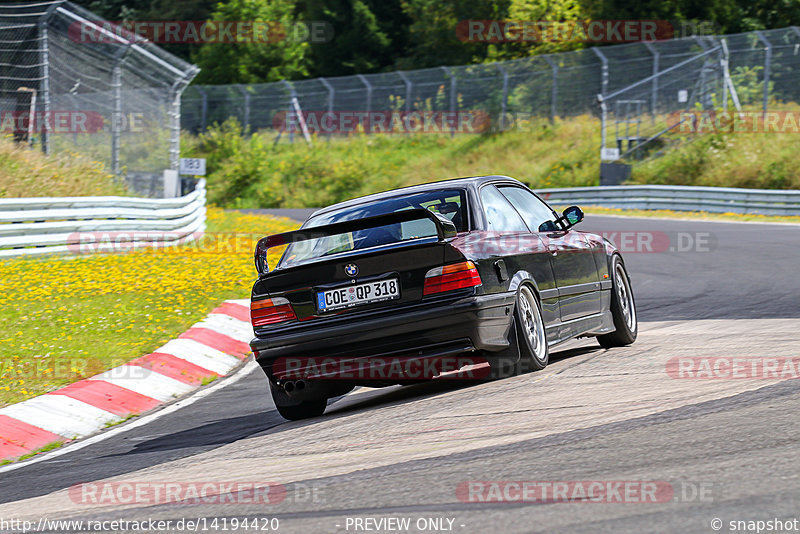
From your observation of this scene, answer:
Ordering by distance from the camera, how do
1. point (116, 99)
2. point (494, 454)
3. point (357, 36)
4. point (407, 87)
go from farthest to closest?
point (357, 36) → point (407, 87) → point (116, 99) → point (494, 454)

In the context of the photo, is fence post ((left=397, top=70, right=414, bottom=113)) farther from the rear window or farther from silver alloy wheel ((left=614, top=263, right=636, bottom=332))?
the rear window

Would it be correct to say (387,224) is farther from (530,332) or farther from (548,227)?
(548,227)

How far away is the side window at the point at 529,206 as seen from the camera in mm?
8109

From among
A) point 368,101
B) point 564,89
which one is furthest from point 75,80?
point 368,101

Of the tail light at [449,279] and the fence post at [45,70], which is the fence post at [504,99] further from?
the tail light at [449,279]

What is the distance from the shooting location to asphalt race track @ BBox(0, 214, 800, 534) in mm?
3902

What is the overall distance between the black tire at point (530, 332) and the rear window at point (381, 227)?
25.3 inches

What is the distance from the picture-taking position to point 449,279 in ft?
21.8

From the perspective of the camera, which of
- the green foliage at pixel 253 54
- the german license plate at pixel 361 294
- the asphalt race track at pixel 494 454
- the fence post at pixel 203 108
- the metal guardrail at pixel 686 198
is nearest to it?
the asphalt race track at pixel 494 454

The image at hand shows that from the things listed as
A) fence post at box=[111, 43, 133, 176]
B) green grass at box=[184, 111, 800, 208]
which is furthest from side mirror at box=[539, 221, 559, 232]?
green grass at box=[184, 111, 800, 208]

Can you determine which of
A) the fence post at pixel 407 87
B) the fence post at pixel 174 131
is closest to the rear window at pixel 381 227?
the fence post at pixel 174 131

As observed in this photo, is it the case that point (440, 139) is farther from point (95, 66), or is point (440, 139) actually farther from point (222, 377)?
point (222, 377)

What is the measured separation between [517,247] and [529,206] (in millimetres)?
1106

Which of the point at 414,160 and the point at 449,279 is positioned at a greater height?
the point at 449,279
